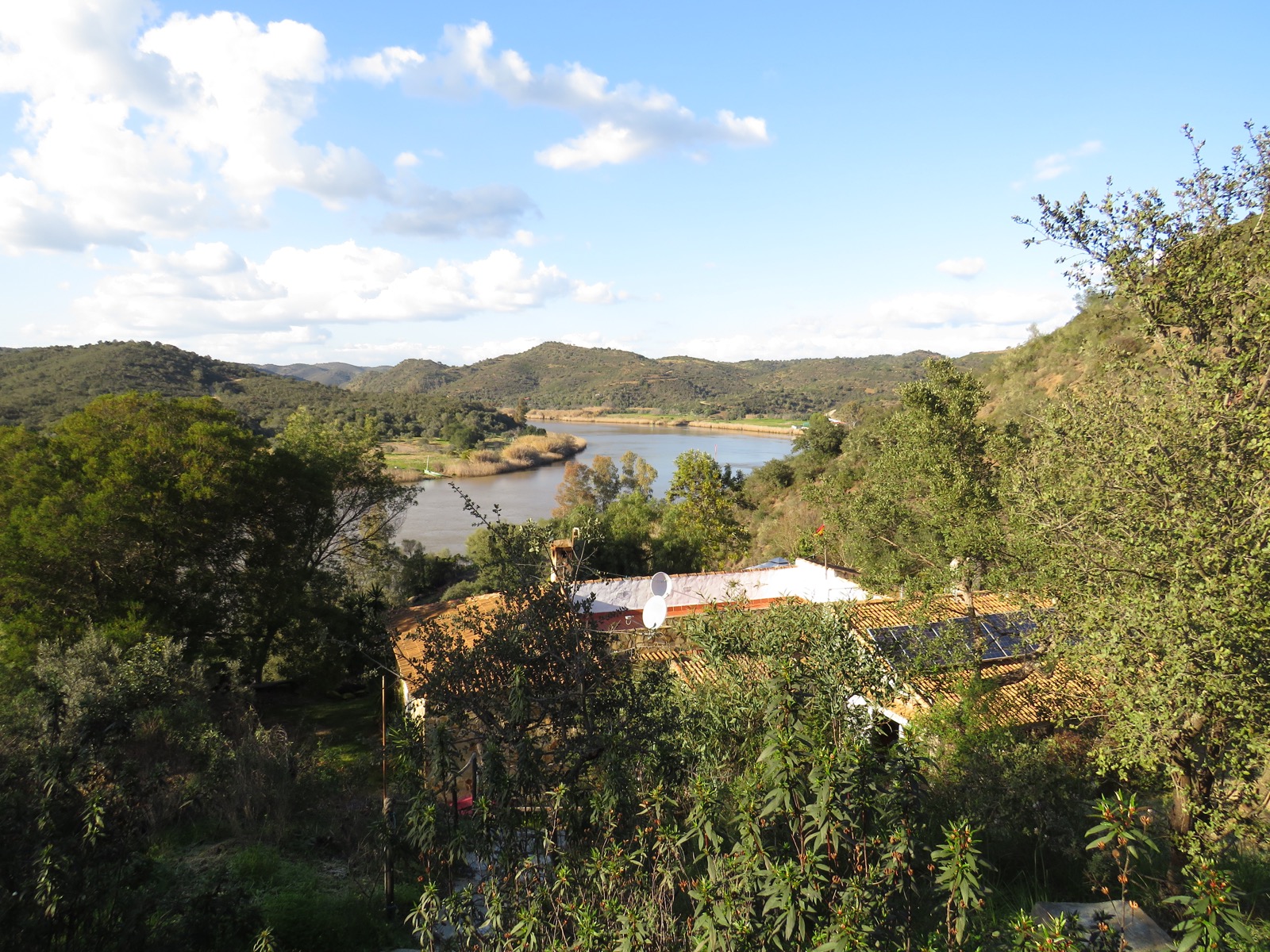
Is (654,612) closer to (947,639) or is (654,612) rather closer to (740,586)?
(947,639)

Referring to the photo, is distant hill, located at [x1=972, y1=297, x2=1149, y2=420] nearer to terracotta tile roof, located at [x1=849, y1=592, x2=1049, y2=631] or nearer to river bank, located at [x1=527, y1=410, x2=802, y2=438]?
terracotta tile roof, located at [x1=849, y1=592, x2=1049, y2=631]

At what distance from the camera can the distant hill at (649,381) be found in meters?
99.1

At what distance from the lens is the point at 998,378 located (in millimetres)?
A: 28219

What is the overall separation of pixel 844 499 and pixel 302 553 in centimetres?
1163

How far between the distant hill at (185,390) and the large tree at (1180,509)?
32535 mm

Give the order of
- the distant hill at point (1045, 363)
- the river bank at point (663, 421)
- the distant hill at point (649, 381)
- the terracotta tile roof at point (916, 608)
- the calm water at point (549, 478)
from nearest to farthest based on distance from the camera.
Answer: the terracotta tile roof at point (916, 608) < the distant hill at point (1045, 363) < the calm water at point (549, 478) < the river bank at point (663, 421) < the distant hill at point (649, 381)

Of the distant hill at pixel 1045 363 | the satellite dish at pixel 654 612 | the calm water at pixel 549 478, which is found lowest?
the calm water at pixel 549 478

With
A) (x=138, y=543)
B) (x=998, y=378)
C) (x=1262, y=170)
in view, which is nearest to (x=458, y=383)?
(x=998, y=378)

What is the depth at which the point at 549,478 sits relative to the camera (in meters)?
51.4

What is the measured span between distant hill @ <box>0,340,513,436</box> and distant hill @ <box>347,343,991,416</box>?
23395 mm

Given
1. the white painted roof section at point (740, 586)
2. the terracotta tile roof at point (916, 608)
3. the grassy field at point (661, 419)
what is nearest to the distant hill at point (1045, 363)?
the white painted roof section at point (740, 586)

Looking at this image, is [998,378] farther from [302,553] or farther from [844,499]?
[302,553]

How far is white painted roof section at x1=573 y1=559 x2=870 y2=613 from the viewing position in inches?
559

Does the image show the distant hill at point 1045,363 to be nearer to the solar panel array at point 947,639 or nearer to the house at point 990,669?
the solar panel array at point 947,639
